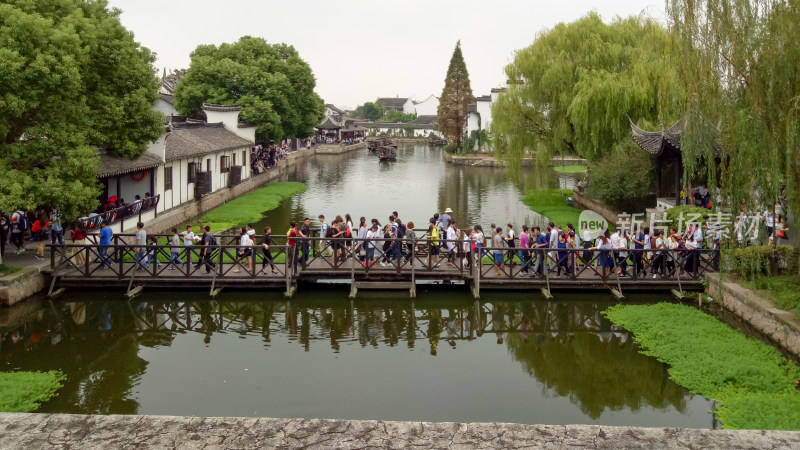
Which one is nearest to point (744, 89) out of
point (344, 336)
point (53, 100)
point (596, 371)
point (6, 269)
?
point (596, 371)

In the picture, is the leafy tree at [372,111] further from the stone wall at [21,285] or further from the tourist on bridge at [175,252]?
the stone wall at [21,285]

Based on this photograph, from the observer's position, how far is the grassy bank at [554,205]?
97.3 feet

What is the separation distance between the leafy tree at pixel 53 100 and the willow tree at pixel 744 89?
1298 cm

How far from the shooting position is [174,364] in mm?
12656

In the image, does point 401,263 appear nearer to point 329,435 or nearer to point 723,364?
point 723,364

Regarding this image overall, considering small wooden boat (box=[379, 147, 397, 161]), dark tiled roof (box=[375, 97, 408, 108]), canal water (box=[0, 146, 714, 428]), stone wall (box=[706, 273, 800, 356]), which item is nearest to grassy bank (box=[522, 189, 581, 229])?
stone wall (box=[706, 273, 800, 356])

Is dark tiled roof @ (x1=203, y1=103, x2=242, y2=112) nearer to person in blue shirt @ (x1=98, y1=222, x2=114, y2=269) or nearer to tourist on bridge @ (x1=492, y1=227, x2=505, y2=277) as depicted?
person in blue shirt @ (x1=98, y1=222, x2=114, y2=269)

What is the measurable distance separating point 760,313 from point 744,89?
4.84 meters

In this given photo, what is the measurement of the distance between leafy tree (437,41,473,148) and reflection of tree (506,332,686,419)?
57.9m

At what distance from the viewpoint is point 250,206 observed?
32.3 metres

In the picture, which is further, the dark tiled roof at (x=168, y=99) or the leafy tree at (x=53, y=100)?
the dark tiled roof at (x=168, y=99)

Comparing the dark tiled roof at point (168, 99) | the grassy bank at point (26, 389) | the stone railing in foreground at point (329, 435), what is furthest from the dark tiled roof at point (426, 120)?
the stone railing in foreground at point (329, 435)

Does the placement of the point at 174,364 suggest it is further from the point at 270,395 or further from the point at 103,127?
the point at 103,127

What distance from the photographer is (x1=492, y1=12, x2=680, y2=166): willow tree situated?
29.3 meters
